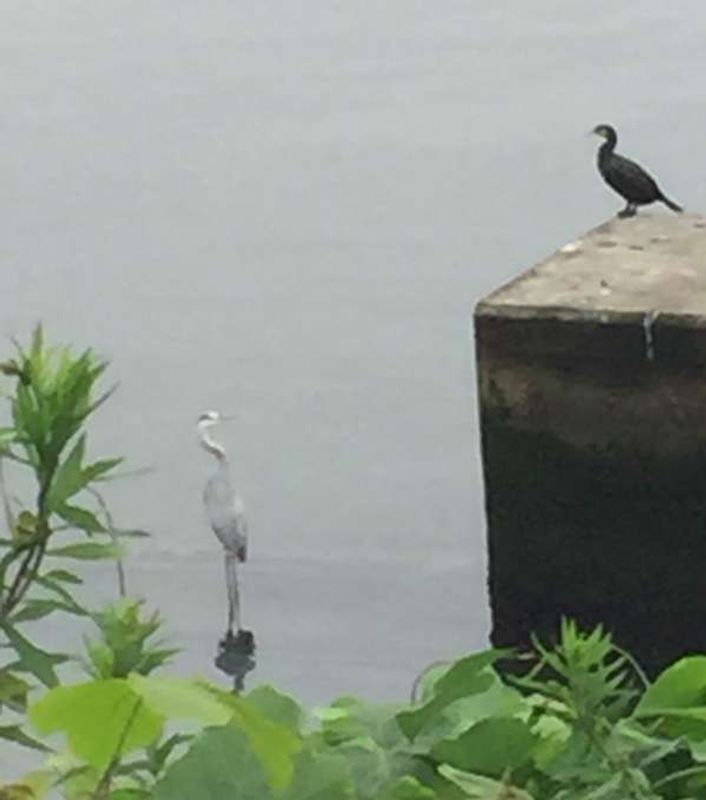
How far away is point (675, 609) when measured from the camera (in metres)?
2.99

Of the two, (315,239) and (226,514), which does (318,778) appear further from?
(315,239)

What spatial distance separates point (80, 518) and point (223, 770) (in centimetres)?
25

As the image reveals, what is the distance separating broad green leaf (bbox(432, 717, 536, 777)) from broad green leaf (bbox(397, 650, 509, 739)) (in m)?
0.03

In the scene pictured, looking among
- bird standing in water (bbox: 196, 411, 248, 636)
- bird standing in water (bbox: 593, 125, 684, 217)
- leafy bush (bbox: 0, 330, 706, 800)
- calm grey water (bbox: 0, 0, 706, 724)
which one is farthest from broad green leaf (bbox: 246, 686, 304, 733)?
bird standing in water (bbox: 593, 125, 684, 217)

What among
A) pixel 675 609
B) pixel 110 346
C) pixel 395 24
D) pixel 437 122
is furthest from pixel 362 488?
pixel 395 24

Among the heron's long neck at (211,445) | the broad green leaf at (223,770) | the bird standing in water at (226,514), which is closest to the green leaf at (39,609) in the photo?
the broad green leaf at (223,770)

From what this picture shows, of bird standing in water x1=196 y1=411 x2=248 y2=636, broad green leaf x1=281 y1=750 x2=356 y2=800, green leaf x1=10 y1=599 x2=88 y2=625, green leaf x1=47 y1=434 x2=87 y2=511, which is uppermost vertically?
green leaf x1=47 y1=434 x2=87 y2=511

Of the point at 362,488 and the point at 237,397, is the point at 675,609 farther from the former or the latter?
the point at 237,397

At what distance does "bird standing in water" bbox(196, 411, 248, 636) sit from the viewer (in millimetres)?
3988

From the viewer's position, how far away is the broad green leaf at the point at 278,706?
2.75ft

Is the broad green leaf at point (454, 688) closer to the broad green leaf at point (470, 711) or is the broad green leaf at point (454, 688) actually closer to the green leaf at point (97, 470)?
the broad green leaf at point (470, 711)

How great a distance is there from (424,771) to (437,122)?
6362 millimetres

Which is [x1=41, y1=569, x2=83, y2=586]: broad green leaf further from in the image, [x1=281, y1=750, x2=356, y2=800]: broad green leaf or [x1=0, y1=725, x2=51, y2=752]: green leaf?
[x1=281, y1=750, x2=356, y2=800]: broad green leaf

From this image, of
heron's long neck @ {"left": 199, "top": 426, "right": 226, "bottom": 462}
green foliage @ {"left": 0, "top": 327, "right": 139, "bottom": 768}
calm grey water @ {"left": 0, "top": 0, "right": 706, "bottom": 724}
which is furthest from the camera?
heron's long neck @ {"left": 199, "top": 426, "right": 226, "bottom": 462}
